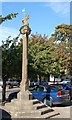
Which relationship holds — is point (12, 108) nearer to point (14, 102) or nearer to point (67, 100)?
point (14, 102)

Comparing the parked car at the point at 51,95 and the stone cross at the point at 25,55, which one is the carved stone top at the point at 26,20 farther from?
the parked car at the point at 51,95

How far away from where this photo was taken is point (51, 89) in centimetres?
2197

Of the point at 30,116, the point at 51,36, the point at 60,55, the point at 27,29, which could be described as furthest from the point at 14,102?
the point at 51,36

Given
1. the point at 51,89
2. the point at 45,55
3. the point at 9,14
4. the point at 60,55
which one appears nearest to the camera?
the point at 9,14

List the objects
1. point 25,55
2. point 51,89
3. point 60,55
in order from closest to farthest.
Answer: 1. point 25,55
2. point 51,89
3. point 60,55

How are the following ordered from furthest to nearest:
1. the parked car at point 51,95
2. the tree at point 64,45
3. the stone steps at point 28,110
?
the tree at point 64,45 → the parked car at point 51,95 → the stone steps at point 28,110

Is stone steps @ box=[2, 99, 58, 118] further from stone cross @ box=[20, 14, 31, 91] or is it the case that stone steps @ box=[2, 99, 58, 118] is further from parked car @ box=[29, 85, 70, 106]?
parked car @ box=[29, 85, 70, 106]

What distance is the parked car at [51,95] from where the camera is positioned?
2153cm

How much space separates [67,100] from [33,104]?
6589mm

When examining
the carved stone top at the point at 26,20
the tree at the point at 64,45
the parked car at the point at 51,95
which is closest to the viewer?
the carved stone top at the point at 26,20

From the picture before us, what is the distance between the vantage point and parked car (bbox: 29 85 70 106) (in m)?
21.5

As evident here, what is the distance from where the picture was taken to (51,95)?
21.7 metres

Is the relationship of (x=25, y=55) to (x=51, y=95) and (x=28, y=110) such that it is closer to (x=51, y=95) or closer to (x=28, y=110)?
(x=28, y=110)

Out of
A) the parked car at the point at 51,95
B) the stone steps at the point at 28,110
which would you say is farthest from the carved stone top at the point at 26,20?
the parked car at the point at 51,95
